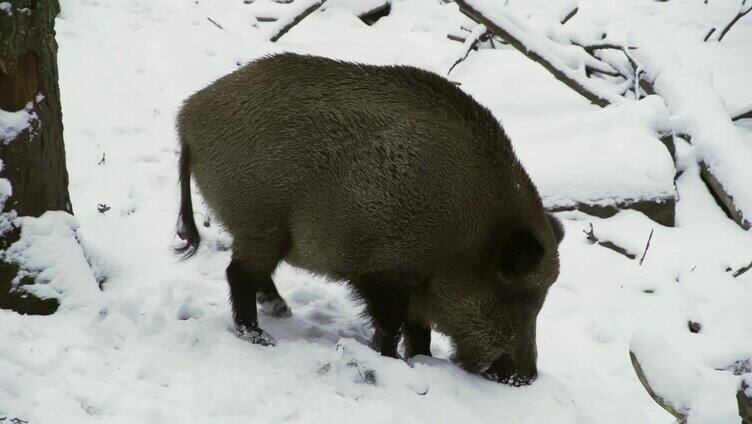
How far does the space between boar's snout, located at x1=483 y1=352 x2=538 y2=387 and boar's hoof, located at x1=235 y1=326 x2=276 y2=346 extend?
3.43 feet

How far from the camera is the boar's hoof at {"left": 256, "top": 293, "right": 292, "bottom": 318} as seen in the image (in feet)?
13.6

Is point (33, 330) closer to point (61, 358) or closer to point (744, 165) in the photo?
point (61, 358)

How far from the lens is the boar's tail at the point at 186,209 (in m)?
3.88

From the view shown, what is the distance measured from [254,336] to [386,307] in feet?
2.11

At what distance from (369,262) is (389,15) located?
7.53m

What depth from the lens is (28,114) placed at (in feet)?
10.6

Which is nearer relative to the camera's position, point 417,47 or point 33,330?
point 33,330

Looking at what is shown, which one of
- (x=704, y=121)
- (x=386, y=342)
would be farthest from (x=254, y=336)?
(x=704, y=121)

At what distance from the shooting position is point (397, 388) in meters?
3.29

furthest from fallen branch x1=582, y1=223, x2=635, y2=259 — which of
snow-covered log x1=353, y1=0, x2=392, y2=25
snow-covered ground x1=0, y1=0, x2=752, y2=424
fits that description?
snow-covered log x1=353, y1=0, x2=392, y2=25

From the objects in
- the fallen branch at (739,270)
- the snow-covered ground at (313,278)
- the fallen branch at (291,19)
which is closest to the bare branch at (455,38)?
the snow-covered ground at (313,278)

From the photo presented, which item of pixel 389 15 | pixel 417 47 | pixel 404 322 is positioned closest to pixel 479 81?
pixel 417 47

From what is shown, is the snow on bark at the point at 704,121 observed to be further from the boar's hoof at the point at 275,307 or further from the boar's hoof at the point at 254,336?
the boar's hoof at the point at 254,336

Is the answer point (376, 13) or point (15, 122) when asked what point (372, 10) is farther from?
point (15, 122)
